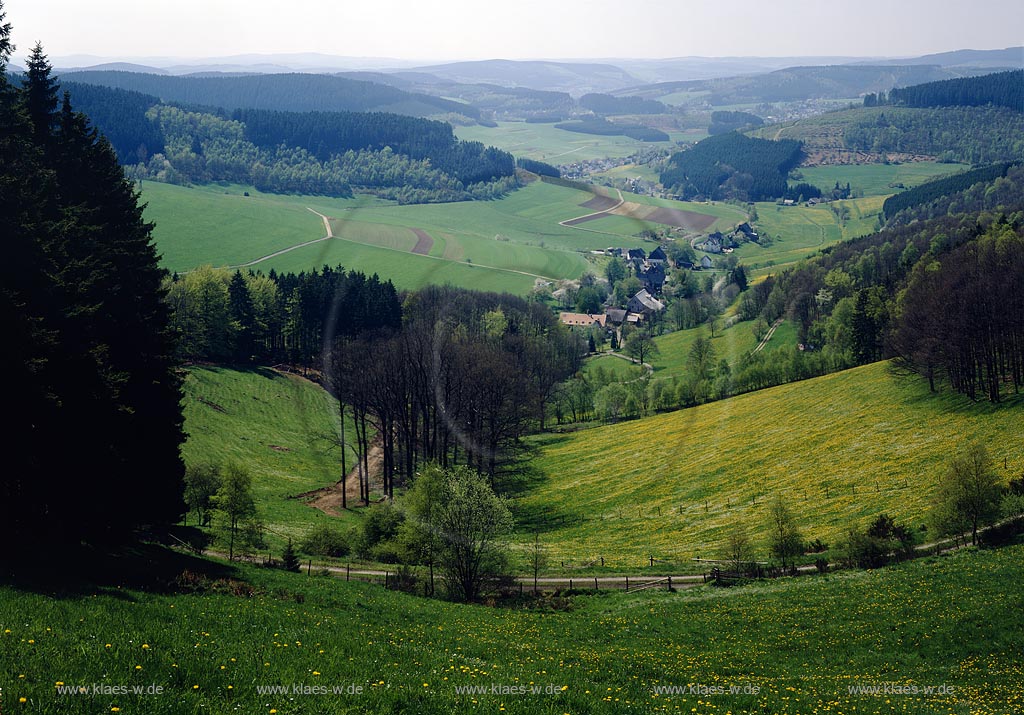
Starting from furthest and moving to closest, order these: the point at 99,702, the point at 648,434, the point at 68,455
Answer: the point at 648,434, the point at 68,455, the point at 99,702

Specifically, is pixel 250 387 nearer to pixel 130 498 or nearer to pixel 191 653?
pixel 130 498

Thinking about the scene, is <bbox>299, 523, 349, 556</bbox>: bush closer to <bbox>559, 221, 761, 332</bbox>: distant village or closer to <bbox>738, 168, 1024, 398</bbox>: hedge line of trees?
<bbox>738, 168, 1024, 398</bbox>: hedge line of trees

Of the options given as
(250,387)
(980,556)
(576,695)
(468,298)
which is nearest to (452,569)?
(576,695)

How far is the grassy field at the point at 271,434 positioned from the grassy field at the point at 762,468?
21.7 metres

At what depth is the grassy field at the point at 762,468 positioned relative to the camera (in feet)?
162

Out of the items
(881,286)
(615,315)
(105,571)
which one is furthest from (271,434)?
(615,315)

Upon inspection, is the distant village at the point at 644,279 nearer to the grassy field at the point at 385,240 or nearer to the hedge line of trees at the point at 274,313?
the grassy field at the point at 385,240

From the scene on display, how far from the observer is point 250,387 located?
88812 mm

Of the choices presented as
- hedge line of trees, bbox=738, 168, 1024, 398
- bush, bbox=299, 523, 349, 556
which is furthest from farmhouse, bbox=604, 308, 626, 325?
bush, bbox=299, 523, 349, 556

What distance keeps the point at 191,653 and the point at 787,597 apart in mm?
27247

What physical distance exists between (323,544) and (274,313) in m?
68.6

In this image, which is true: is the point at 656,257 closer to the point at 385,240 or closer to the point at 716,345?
the point at 716,345

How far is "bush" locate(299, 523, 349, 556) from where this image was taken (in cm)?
4706

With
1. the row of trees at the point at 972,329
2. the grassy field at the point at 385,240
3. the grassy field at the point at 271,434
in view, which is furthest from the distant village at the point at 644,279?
the row of trees at the point at 972,329
